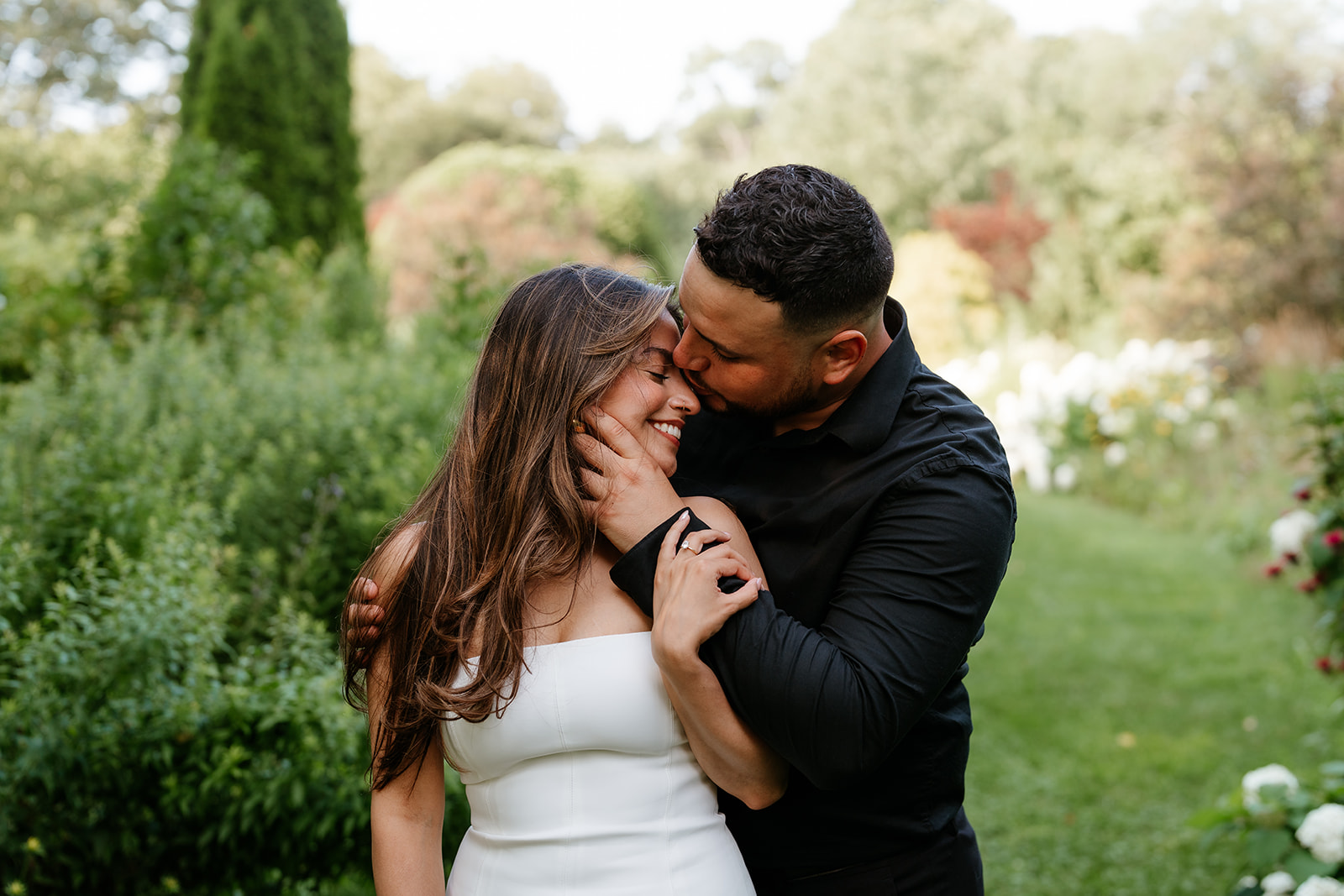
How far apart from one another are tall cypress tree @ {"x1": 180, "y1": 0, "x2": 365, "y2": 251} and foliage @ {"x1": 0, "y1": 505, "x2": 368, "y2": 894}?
677 centimetres

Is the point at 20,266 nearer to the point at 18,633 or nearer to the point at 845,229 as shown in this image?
the point at 18,633

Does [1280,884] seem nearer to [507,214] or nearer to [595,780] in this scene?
[595,780]

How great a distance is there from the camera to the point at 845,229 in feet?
5.54

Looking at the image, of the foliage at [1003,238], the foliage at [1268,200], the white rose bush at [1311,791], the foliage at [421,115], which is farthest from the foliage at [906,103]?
the white rose bush at [1311,791]

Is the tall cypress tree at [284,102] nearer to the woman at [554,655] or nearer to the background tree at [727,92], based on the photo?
the woman at [554,655]

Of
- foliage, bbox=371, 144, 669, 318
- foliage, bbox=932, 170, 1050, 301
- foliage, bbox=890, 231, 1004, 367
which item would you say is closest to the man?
foliage, bbox=371, 144, 669, 318

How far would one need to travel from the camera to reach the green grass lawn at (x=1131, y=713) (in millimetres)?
4199

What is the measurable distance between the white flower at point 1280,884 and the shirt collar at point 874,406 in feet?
7.03

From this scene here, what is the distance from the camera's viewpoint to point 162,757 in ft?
8.55

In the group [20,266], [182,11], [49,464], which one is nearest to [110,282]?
[20,266]

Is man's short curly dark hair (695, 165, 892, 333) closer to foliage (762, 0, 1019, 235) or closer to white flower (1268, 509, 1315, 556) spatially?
white flower (1268, 509, 1315, 556)

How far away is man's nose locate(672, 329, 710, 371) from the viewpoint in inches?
70.4

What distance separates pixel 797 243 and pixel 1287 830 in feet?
8.58

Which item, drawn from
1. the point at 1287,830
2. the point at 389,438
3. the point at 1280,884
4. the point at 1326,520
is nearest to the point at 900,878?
the point at 1280,884
